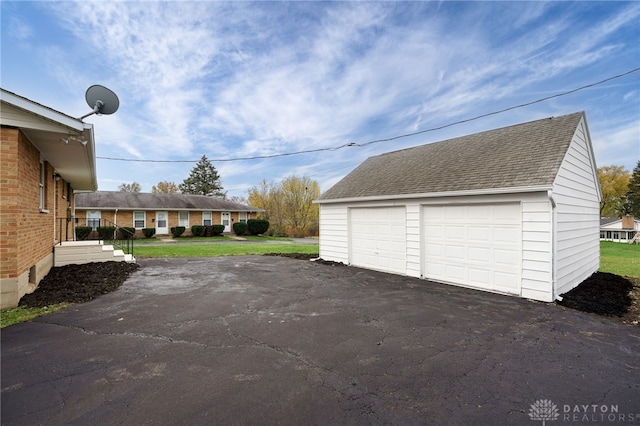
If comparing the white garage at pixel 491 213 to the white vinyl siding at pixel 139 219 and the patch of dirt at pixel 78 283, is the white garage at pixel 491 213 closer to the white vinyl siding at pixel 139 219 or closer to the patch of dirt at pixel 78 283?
the patch of dirt at pixel 78 283

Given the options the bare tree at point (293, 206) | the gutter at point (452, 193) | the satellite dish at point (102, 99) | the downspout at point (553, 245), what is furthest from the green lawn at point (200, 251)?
the bare tree at point (293, 206)

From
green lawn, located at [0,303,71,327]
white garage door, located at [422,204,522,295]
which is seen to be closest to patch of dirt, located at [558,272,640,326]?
white garage door, located at [422,204,522,295]

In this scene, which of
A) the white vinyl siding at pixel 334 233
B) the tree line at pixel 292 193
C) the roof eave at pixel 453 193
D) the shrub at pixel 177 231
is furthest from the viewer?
the tree line at pixel 292 193

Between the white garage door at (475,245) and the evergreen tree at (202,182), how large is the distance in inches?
1835

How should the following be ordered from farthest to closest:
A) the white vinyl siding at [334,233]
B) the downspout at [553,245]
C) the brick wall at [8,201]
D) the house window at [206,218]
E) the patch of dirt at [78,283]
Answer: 1. the house window at [206,218]
2. the white vinyl siding at [334,233]
3. the downspout at [553,245]
4. the patch of dirt at [78,283]
5. the brick wall at [8,201]

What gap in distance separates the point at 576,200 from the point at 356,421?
8605 mm

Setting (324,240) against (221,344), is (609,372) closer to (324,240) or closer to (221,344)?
(221,344)

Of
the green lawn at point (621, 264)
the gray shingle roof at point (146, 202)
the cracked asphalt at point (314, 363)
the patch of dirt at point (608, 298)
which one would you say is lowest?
the green lawn at point (621, 264)

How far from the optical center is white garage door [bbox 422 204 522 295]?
680 centimetres

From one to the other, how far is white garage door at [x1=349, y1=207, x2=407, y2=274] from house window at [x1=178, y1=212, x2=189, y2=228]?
2105 centimetres

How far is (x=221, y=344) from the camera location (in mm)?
3947

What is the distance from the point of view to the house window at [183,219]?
27006 mm

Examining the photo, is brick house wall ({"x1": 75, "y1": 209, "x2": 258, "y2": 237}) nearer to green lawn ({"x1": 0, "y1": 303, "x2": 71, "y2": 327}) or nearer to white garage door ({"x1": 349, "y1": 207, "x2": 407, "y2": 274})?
green lawn ({"x1": 0, "y1": 303, "x2": 71, "y2": 327})

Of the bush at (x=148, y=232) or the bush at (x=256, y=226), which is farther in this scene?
the bush at (x=256, y=226)
